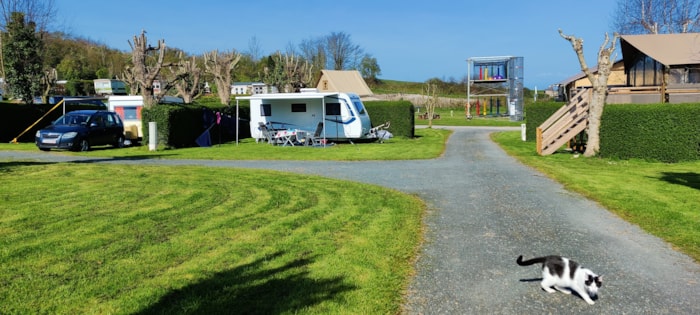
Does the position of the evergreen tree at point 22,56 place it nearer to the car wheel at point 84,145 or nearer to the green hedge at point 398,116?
the car wheel at point 84,145

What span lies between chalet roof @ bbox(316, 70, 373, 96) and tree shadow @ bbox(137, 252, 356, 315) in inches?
1652

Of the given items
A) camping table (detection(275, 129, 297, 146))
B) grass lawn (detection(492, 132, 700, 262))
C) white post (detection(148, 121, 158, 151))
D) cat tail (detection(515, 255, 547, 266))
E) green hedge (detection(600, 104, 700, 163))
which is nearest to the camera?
cat tail (detection(515, 255, 547, 266))

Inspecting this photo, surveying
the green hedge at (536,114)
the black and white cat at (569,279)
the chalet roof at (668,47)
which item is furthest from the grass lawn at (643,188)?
the chalet roof at (668,47)

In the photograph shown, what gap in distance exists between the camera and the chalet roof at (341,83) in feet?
153

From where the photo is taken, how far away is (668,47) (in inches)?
960

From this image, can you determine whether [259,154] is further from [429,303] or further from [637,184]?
[429,303]

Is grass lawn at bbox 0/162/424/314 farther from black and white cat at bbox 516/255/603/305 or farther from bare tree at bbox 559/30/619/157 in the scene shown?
bare tree at bbox 559/30/619/157

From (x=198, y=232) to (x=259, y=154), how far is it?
436 inches

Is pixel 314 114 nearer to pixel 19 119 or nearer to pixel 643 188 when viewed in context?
pixel 19 119

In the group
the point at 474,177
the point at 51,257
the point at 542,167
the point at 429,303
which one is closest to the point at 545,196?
the point at 474,177

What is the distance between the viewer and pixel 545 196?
875 cm

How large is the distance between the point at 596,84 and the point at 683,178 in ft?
15.4

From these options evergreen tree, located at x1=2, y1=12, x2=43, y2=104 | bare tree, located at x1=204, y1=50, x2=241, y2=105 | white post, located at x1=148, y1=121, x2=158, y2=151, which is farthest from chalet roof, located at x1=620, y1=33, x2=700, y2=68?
evergreen tree, located at x1=2, y1=12, x2=43, y2=104

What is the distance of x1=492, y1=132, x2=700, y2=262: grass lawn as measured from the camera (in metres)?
6.53
